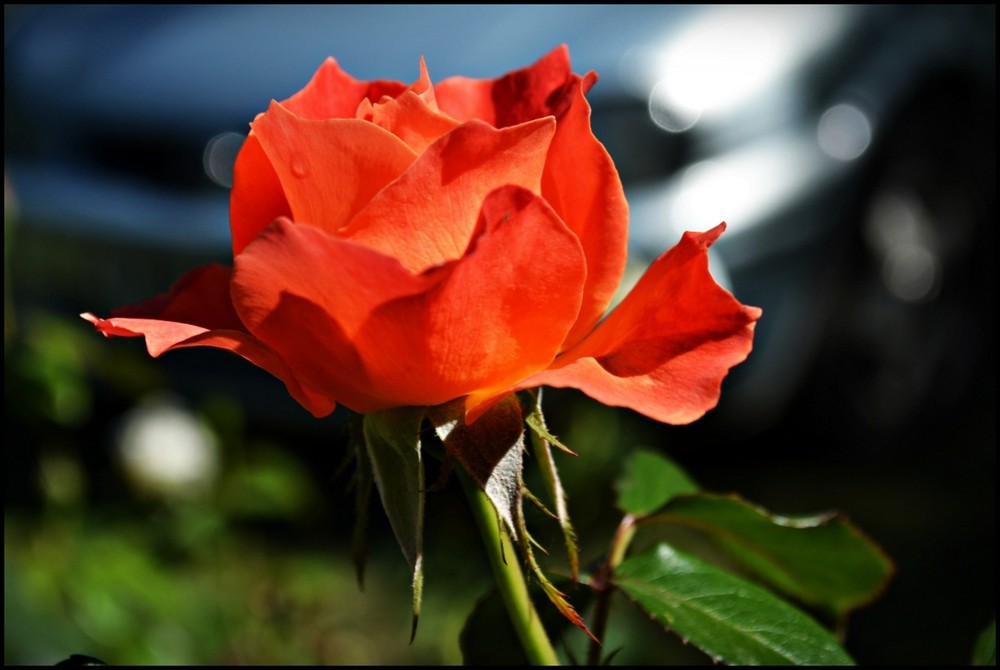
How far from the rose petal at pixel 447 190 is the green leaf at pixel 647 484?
182 mm

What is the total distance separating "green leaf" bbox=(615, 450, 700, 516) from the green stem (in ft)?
0.37

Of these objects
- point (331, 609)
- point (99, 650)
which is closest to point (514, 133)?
Answer: point (99, 650)

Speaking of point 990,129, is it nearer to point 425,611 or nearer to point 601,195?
point 425,611

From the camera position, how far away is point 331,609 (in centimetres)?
158

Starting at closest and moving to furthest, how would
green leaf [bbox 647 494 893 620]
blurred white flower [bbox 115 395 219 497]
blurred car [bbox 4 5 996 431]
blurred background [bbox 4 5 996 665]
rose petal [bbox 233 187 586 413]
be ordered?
rose petal [bbox 233 187 586 413] → green leaf [bbox 647 494 893 620] → blurred white flower [bbox 115 395 219 497] → blurred background [bbox 4 5 996 665] → blurred car [bbox 4 5 996 431]

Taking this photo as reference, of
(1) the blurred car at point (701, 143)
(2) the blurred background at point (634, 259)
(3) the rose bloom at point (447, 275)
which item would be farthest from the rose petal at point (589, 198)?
(1) the blurred car at point (701, 143)

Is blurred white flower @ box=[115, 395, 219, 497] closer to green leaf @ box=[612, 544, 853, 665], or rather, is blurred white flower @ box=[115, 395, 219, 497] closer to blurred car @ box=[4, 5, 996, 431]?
blurred car @ box=[4, 5, 996, 431]

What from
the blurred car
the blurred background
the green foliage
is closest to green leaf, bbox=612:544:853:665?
the green foliage

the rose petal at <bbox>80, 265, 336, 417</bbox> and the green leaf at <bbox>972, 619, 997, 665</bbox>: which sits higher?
the green leaf at <bbox>972, 619, 997, 665</bbox>

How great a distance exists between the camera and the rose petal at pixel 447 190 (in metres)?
0.32

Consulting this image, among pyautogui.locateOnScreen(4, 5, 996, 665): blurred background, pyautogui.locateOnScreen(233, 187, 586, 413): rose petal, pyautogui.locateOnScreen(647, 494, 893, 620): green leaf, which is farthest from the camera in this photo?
pyautogui.locateOnScreen(4, 5, 996, 665): blurred background

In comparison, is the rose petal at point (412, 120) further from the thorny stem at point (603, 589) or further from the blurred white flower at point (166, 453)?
the blurred white flower at point (166, 453)

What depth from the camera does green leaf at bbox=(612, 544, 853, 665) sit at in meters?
0.39

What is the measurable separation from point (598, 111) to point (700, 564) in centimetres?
140
